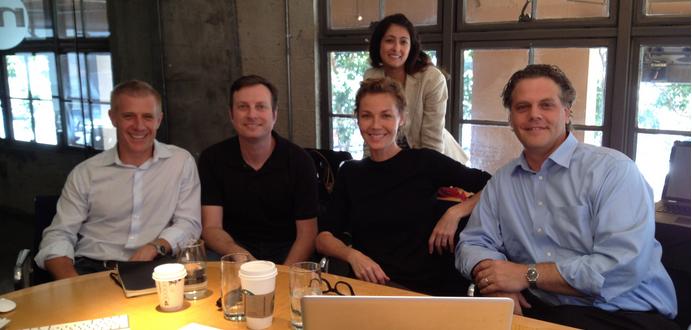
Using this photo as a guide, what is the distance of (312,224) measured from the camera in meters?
2.65

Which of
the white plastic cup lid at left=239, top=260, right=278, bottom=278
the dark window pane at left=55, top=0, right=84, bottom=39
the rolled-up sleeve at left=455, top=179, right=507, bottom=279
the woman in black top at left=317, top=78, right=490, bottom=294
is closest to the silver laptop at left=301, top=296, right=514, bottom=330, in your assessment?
the white plastic cup lid at left=239, top=260, right=278, bottom=278

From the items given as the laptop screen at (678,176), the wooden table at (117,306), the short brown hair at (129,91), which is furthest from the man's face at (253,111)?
the laptop screen at (678,176)

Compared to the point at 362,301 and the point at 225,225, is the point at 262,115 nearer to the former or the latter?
the point at 225,225

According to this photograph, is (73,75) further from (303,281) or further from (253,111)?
(303,281)

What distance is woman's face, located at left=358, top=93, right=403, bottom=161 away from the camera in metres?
2.33

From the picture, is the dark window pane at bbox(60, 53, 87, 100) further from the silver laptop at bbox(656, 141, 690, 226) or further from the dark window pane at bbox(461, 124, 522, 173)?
the silver laptop at bbox(656, 141, 690, 226)

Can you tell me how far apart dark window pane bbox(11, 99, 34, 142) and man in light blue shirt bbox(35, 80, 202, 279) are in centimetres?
184

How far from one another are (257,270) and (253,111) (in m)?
1.22

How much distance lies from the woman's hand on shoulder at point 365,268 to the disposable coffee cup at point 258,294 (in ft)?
2.14

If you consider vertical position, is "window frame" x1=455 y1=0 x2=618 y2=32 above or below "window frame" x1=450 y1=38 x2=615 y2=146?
above

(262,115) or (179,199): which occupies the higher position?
(262,115)

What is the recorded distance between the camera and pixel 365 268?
213cm

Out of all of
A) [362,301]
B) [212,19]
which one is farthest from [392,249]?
[212,19]

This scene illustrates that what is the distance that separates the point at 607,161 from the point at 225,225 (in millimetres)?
1705
